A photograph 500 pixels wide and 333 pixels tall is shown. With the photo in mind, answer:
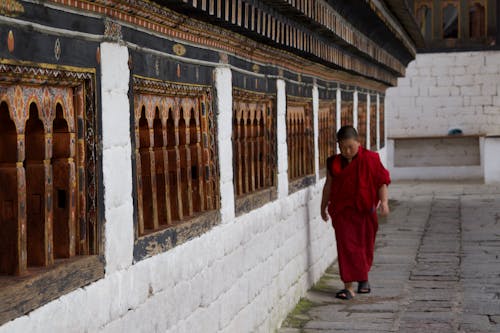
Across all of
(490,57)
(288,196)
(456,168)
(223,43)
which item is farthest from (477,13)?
(223,43)

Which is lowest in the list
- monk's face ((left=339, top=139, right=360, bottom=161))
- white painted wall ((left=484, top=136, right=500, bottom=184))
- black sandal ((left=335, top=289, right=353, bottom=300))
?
black sandal ((left=335, top=289, right=353, bottom=300))

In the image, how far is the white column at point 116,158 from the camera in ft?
12.5

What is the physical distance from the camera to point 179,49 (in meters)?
4.80

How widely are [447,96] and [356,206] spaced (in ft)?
51.0

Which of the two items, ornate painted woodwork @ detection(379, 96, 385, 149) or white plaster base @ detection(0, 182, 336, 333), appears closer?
white plaster base @ detection(0, 182, 336, 333)

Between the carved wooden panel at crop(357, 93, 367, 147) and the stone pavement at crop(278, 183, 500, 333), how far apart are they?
3.88ft

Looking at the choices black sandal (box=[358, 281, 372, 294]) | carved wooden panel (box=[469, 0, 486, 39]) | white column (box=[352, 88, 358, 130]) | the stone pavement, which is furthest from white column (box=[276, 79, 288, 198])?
carved wooden panel (box=[469, 0, 486, 39])

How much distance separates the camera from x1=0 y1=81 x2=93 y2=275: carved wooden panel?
3.29m

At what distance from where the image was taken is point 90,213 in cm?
376

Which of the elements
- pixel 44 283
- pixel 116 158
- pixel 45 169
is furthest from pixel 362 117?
pixel 44 283

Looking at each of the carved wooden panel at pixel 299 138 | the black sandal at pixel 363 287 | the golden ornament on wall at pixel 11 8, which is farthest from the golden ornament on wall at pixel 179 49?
the black sandal at pixel 363 287

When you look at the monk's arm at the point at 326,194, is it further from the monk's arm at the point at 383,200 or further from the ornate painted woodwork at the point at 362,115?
the ornate painted woodwork at the point at 362,115

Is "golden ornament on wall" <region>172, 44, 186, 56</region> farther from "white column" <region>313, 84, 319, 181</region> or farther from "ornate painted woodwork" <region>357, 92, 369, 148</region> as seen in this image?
"ornate painted woodwork" <region>357, 92, 369, 148</region>

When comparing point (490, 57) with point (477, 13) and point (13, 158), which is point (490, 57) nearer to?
point (477, 13)
